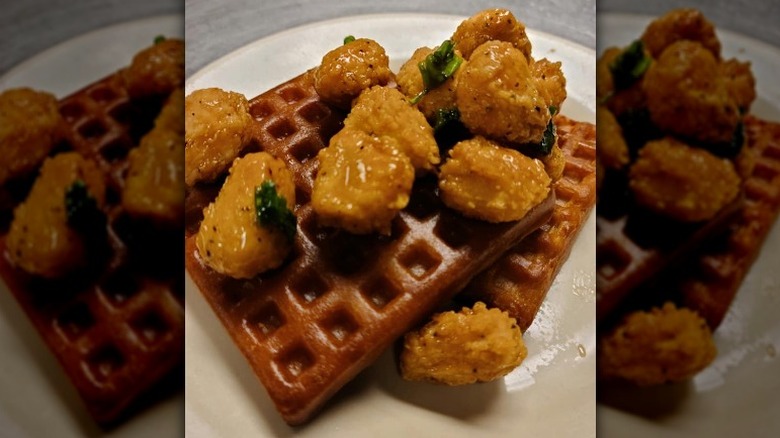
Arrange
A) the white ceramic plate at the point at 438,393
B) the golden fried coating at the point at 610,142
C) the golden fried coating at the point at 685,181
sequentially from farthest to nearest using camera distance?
1. the white ceramic plate at the point at 438,393
2. the golden fried coating at the point at 610,142
3. the golden fried coating at the point at 685,181

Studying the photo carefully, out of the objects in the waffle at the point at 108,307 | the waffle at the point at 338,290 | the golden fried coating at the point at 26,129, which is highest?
the golden fried coating at the point at 26,129

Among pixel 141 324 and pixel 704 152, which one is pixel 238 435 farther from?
pixel 704 152

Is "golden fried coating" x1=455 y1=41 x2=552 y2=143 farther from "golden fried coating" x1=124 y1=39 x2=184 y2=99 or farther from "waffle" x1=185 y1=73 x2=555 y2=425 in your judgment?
"golden fried coating" x1=124 y1=39 x2=184 y2=99

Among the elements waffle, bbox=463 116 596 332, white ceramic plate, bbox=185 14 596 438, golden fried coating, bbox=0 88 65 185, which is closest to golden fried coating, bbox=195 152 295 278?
white ceramic plate, bbox=185 14 596 438

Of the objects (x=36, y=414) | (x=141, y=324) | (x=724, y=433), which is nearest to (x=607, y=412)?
(x=724, y=433)

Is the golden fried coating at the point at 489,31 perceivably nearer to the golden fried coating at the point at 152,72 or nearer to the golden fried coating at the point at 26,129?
the golden fried coating at the point at 152,72

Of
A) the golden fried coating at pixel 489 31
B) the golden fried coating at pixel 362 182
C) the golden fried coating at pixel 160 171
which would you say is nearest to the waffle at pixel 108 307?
the golden fried coating at pixel 160 171

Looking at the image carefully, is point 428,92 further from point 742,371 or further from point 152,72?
point 742,371
